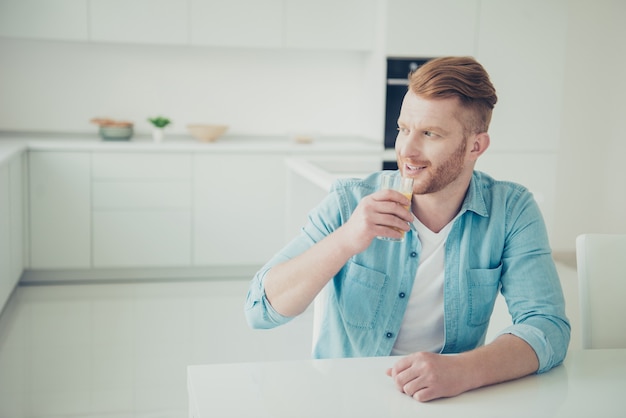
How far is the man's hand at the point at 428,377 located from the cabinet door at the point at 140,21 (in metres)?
3.95

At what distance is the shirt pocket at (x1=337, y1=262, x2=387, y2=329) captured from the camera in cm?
162

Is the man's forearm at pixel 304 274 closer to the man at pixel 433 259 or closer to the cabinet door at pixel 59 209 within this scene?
the man at pixel 433 259

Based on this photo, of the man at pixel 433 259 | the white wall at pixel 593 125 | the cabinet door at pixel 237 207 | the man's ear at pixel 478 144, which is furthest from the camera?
the white wall at pixel 593 125

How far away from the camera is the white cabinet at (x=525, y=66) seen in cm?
506

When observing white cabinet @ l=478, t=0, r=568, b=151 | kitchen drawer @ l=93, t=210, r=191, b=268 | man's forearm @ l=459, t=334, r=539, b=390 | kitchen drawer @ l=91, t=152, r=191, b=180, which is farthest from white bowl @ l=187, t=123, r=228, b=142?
man's forearm @ l=459, t=334, r=539, b=390

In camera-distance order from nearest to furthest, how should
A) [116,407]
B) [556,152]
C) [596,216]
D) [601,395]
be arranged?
[601,395], [116,407], [556,152], [596,216]

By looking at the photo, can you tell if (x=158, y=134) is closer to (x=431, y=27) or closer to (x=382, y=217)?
(x=431, y=27)

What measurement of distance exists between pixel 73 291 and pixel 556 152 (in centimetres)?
326

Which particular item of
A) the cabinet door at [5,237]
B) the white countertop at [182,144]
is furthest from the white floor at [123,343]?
the white countertop at [182,144]

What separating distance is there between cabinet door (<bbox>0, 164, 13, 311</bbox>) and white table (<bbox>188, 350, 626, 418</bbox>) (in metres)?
2.86

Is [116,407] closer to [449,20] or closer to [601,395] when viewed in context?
[601,395]

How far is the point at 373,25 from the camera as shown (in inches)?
203

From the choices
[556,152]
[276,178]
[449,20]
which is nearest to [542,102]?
[556,152]

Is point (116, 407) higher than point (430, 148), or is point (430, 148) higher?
point (430, 148)
